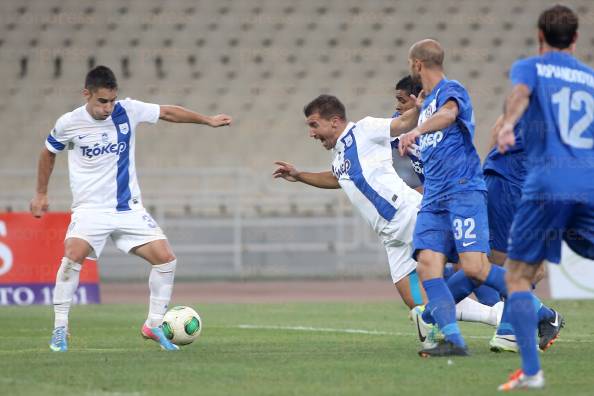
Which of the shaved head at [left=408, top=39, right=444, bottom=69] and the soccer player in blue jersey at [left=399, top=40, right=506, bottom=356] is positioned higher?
the shaved head at [left=408, top=39, right=444, bottom=69]

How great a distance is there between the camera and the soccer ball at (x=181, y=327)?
9156 mm

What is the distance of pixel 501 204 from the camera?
873 centimetres

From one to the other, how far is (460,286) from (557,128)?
2310 mm

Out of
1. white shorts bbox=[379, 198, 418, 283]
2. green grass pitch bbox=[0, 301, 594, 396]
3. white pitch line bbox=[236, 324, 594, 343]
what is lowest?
white pitch line bbox=[236, 324, 594, 343]

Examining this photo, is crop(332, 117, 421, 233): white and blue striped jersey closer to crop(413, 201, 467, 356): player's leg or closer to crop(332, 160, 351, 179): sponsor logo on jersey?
crop(332, 160, 351, 179): sponsor logo on jersey

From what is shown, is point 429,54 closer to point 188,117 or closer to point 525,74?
point 525,74

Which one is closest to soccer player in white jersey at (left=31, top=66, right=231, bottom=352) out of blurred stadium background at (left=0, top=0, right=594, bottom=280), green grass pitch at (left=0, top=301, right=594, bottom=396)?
green grass pitch at (left=0, top=301, right=594, bottom=396)

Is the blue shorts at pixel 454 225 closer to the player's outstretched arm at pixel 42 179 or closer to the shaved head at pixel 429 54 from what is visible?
the shaved head at pixel 429 54

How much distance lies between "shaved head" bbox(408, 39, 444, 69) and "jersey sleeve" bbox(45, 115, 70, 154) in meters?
3.05

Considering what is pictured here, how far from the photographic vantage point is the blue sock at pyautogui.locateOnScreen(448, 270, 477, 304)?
27.0 feet

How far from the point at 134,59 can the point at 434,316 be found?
54.9 ft

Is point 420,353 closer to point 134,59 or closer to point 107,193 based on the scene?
point 107,193

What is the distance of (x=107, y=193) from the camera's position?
9258 mm

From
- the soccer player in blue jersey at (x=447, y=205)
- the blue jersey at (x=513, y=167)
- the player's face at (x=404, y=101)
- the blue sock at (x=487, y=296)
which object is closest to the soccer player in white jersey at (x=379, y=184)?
the blue sock at (x=487, y=296)
